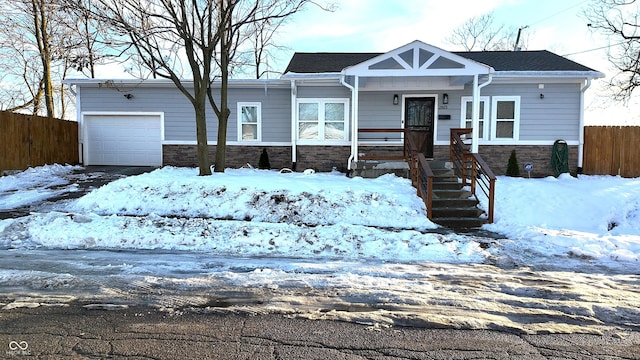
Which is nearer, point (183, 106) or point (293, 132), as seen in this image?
point (293, 132)

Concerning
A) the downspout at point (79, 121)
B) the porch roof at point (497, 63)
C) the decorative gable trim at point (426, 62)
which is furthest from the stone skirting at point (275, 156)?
the decorative gable trim at point (426, 62)

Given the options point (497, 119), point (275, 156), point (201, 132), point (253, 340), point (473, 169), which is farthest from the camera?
point (275, 156)

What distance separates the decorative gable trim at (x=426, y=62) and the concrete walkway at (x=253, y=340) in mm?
8874

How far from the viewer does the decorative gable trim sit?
11.2m

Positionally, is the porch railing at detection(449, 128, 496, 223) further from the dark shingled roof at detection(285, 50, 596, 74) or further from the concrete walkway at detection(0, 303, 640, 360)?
the concrete walkway at detection(0, 303, 640, 360)

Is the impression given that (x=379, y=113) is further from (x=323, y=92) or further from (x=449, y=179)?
(x=449, y=179)

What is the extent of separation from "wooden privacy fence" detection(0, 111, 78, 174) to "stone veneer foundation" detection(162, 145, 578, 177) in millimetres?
3749

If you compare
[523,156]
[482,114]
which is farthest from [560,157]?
[482,114]

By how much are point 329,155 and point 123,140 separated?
817 cm

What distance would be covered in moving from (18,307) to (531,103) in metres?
14.6

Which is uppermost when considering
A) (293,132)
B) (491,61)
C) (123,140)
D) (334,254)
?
(491,61)

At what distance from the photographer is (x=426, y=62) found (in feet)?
36.9

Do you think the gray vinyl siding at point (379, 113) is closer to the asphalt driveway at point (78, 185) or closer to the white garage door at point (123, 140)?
the white garage door at point (123, 140)

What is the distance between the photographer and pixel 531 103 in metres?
13.9
